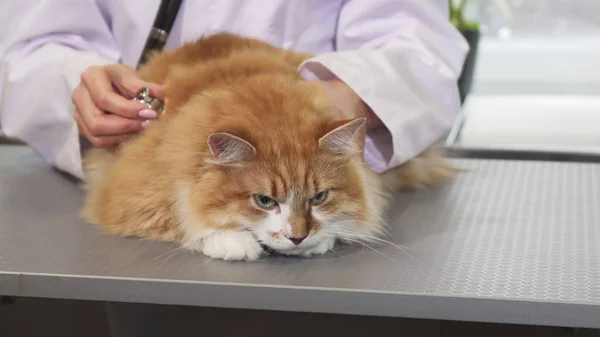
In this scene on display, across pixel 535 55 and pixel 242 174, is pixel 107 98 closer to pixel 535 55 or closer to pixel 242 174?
pixel 242 174

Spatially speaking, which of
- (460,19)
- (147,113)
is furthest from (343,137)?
(460,19)

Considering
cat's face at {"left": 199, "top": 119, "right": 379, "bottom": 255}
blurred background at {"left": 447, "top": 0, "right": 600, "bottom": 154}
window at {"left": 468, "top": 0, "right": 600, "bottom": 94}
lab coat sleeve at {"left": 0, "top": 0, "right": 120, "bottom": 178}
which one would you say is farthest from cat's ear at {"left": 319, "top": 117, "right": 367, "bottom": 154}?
window at {"left": 468, "top": 0, "right": 600, "bottom": 94}

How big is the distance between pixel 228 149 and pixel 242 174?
0.16 ft

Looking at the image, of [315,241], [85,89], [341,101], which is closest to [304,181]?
[315,241]

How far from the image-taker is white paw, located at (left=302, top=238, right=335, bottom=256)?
109 centimetres

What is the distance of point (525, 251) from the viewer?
3.54 feet

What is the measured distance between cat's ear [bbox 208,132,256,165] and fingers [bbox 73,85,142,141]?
228 millimetres

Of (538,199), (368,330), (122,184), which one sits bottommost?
(368,330)

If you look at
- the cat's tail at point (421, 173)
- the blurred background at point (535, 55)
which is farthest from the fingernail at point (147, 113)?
the blurred background at point (535, 55)

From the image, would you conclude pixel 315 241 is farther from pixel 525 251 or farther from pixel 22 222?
pixel 22 222

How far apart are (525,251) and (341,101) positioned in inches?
15.0

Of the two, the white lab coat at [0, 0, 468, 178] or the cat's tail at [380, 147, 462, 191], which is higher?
the white lab coat at [0, 0, 468, 178]

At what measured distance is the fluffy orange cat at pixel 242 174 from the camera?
1.08 meters

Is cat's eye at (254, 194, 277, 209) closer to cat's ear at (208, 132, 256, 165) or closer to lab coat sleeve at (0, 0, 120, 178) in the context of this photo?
cat's ear at (208, 132, 256, 165)
